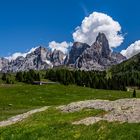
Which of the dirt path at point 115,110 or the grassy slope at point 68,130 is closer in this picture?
the grassy slope at point 68,130

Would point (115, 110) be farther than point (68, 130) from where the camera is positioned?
Yes

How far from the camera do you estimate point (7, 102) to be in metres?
92.9

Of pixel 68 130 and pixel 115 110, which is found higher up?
pixel 115 110

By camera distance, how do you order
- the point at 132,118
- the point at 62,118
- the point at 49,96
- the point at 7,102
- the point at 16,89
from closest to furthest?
1. the point at 132,118
2. the point at 62,118
3. the point at 7,102
4. the point at 49,96
5. the point at 16,89

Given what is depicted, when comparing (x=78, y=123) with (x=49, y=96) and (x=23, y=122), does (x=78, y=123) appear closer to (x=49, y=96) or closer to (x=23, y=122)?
(x=23, y=122)

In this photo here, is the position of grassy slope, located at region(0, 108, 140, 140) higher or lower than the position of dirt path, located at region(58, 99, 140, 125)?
lower

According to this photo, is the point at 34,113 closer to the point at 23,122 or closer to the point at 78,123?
the point at 23,122

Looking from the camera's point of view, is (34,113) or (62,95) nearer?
(34,113)

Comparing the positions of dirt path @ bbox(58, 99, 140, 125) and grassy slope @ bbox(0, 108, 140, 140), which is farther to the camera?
dirt path @ bbox(58, 99, 140, 125)

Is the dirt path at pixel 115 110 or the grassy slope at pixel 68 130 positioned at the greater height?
the dirt path at pixel 115 110

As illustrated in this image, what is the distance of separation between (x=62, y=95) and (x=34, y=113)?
66.1 metres

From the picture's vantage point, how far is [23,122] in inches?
1731

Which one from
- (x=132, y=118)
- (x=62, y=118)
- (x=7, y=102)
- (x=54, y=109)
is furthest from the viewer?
(x=7, y=102)

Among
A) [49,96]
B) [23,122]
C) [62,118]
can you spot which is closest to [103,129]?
[62,118]
